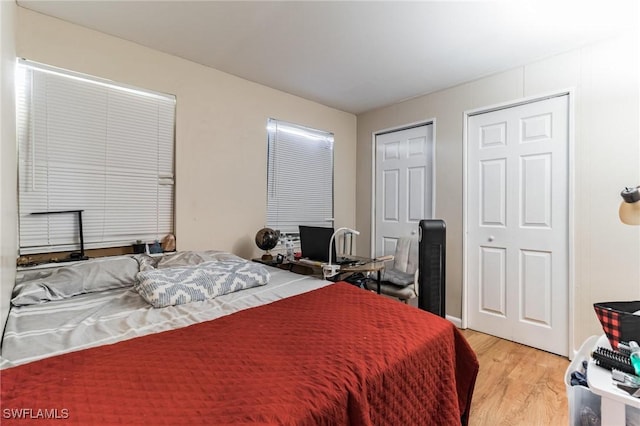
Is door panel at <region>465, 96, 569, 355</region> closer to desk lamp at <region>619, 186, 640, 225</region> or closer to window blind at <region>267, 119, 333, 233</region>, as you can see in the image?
desk lamp at <region>619, 186, 640, 225</region>

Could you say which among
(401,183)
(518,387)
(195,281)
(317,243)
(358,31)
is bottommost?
(518,387)

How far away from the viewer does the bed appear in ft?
2.46

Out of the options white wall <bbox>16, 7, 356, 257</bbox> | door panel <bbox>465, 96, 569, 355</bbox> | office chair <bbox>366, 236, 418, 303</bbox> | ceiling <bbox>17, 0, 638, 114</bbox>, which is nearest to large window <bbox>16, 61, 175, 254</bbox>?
white wall <bbox>16, 7, 356, 257</bbox>

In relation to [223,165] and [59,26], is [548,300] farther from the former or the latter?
[59,26]

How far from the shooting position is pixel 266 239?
284 centimetres

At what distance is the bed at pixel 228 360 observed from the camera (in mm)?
750

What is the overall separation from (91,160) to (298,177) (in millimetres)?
1985

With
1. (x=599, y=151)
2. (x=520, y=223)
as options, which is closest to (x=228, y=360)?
(x=520, y=223)

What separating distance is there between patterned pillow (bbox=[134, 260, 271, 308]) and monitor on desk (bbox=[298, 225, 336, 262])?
0.75m

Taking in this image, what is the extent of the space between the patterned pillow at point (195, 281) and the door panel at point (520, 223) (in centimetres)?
227

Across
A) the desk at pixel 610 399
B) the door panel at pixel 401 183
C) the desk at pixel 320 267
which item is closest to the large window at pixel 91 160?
the desk at pixel 320 267

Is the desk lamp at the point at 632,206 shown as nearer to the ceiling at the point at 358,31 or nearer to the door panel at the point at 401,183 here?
the ceiling at the point at 358,31

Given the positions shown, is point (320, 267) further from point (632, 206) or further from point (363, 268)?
point (632, 206)

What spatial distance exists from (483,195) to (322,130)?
2031mm
